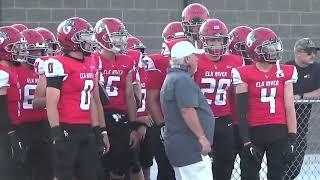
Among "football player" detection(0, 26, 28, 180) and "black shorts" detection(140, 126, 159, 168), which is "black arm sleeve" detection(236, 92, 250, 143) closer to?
"black shorts" detection(140, 126, 159, 168)

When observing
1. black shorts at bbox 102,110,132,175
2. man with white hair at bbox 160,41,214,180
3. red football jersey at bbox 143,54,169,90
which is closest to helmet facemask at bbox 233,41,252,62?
red football jersey at bbox 143,54,169,90

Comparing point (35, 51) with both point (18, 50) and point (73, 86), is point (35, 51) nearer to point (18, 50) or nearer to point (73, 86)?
point (18, 50)

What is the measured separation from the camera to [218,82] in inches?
296

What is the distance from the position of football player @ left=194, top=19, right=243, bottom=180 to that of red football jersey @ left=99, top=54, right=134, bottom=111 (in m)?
0.72

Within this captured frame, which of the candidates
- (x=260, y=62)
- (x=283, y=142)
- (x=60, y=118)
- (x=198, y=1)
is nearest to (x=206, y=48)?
(x=260, y=62)

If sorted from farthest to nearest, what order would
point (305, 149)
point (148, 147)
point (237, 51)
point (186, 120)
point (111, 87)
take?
point (305, 149) < point (237, 51) < point (148, 147) < point (111, 87) < point (186, 120)

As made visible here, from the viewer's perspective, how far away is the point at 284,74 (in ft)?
23.6

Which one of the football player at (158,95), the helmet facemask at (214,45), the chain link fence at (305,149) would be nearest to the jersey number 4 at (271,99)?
the helmet facemask at (214,45)

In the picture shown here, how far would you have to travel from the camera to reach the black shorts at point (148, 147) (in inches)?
317

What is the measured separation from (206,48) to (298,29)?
4914mm

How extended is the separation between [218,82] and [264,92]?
0.55 metres

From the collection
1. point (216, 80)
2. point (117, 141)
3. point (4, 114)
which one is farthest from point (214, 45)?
point (4, 114)

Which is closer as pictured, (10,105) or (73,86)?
(73,86)

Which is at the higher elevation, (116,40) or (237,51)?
(116,40)
